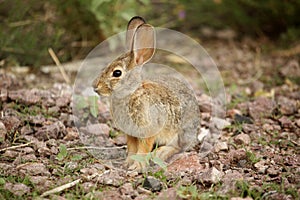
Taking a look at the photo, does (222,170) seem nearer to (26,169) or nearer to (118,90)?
(118,90)

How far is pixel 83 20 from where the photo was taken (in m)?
6.55

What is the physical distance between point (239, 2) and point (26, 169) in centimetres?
486

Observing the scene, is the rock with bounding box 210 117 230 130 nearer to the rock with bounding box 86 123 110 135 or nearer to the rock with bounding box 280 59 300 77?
the rock with bounding box 86 123 110 135

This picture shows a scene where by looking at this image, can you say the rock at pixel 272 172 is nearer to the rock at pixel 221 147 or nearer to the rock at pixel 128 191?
the rock at pixel 221 147

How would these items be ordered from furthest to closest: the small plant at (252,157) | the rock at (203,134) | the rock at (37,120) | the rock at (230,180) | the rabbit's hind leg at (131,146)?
1. the rock at (203,134)
2. the rock at (37,120)
3. the rabbit's hind leg at (131,146)
4. the small plant at (252,157)
5. the rock at (230,180)

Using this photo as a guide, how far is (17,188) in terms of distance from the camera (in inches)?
132

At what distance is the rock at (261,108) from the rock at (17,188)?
2547mm

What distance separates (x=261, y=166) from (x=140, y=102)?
3.63ft

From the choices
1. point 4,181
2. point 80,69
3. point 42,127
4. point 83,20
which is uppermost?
point 83,20

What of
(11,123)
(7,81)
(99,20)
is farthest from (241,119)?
(7,81)

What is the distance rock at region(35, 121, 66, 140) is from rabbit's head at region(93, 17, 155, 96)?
0.61m

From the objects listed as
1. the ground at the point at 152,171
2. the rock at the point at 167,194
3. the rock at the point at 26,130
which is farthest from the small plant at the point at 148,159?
the rock at the point at 26,130

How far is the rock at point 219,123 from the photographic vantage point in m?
4.80

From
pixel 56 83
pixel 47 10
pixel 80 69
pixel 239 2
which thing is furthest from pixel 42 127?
pixel 239 2
